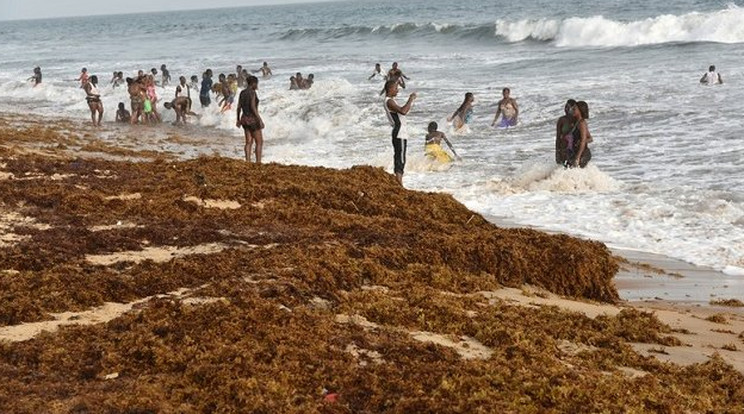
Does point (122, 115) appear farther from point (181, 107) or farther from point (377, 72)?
point (377, 72)

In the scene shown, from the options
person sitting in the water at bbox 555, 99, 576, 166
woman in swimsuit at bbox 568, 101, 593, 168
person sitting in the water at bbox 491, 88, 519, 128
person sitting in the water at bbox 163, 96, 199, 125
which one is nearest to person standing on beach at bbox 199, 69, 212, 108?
person sitting in the water at bbox 163, 96, 199, 125

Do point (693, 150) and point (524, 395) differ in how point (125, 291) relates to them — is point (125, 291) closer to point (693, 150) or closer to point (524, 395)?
point (524, 395)

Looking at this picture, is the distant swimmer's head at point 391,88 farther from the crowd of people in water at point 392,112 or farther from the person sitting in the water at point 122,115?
the person sitting in the water at point 122,115

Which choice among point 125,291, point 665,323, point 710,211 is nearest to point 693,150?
point 710,211

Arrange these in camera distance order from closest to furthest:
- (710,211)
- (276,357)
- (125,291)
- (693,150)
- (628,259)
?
(276,357) < (125,291) < (628,259) < (710,211) < (693,150)

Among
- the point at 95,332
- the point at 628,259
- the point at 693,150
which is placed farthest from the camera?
the point at 693,150

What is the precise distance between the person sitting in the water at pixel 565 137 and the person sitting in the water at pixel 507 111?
5646mm

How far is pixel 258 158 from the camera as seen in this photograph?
13773 mm

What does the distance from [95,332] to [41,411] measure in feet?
3.58

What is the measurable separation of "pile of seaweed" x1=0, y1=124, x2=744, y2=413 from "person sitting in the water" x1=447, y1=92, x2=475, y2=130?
9.89m

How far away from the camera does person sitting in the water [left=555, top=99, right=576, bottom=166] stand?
520 inches

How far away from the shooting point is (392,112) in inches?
492

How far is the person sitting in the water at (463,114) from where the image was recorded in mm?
19000

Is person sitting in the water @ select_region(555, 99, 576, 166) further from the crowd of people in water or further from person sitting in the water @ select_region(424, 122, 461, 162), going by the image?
person sitting in the water @ select_region(424, 122, 461, 162)
